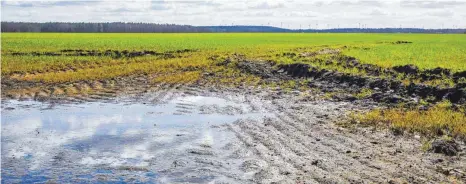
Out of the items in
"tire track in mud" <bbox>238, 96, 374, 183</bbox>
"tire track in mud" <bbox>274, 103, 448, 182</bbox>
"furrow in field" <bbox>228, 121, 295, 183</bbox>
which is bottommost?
"furrow in field" <bbox>228, 121, 295, 183</bbox>

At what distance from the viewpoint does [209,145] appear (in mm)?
10648

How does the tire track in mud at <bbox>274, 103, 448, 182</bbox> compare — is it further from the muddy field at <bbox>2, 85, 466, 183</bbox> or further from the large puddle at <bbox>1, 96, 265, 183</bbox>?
the large puddle at <bbox>1, 96, 265, 183</bbox>

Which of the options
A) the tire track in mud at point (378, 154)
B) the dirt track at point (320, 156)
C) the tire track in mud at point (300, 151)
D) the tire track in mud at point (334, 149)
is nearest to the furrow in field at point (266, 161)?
the dirt track at point (320, 156)

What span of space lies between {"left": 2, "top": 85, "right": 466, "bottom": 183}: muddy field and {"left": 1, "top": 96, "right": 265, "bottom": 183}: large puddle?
0.02m

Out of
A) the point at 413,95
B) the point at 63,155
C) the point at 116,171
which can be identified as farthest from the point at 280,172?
the point at 413,95

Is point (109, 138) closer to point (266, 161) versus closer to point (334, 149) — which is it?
point (266, 161)

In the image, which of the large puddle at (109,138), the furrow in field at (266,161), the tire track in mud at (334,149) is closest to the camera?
the furrow in field at (266,161)

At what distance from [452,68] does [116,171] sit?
50.3 feet

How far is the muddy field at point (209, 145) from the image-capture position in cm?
842

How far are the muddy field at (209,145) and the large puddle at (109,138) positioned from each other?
0.06 feet

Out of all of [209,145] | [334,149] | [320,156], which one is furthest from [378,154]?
[209,145]

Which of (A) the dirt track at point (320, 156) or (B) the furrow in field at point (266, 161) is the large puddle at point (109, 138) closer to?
(B) the furrow in field at point (266, 161)

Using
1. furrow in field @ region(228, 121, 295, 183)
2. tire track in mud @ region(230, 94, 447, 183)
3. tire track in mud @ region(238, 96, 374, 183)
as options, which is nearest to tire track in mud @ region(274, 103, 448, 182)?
tire track in mud @ region(230, 94, 447, 183)

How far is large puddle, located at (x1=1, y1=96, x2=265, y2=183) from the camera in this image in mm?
8531
